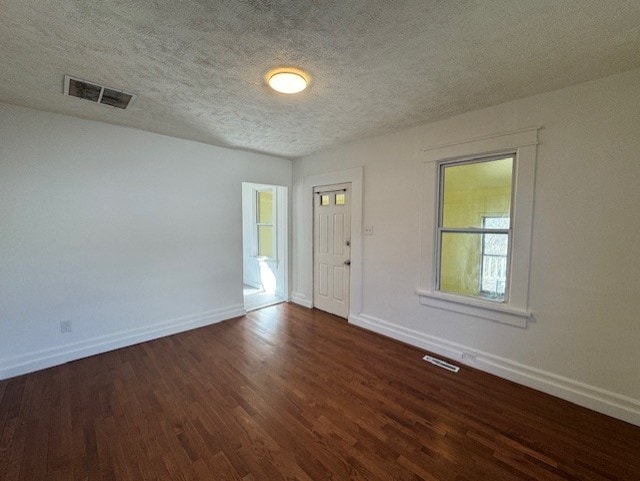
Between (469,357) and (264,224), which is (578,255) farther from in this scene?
(264,224)

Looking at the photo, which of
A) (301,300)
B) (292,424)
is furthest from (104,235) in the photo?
(301,300)

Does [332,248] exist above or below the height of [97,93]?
below

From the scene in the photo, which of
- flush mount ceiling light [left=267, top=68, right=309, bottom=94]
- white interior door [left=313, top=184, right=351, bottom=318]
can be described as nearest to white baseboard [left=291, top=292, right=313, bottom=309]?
white interior door [left=313, top=184, right=351, bottom=318]

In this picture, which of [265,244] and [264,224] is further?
[265,244]

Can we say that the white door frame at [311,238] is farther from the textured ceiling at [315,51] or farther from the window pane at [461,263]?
the textured ceiling at [315,51]

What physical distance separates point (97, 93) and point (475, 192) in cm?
356

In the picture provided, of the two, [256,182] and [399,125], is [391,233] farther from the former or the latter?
[256,182]

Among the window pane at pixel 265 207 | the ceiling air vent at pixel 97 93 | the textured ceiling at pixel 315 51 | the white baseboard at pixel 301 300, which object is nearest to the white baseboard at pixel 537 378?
the white baseboard at pixel 301 300

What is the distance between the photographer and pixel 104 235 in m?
2.86

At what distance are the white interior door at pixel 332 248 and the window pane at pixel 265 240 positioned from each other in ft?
4.84

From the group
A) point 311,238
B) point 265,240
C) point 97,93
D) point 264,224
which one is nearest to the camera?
point 97,93

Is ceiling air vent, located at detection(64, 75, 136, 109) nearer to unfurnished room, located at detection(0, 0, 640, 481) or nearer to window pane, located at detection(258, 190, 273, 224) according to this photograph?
unfurnished room, located at detection(0, 0, 640, 481)

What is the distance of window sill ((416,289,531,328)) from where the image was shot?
Result: 92.8 inches

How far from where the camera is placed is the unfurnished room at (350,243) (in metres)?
1.52
